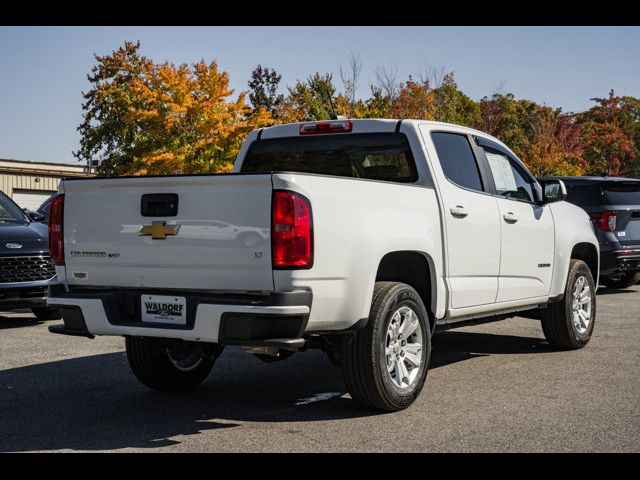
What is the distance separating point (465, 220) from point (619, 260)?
287 inches

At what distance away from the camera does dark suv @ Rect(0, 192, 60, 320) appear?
9977mm

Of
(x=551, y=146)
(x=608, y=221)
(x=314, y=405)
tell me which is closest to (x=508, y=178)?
(x=314, y=405)

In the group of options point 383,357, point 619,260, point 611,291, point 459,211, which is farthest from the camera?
point 611,291

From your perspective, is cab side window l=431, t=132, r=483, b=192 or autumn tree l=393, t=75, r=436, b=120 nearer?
cab side window l=431, t=132, r=483, b=192

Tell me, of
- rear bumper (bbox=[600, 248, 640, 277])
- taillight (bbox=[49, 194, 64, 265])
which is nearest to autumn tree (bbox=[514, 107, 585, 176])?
rear bumper (bbox=[600, 248, 640, 277])

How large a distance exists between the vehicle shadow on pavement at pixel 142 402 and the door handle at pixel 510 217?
4.81ft

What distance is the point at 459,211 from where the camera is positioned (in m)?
6.46

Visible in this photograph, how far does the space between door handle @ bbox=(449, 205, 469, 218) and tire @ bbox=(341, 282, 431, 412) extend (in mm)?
801

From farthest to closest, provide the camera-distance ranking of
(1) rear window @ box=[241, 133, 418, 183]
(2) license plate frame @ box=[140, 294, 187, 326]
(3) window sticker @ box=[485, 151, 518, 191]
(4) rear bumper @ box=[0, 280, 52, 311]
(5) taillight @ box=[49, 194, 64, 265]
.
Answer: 1. (4) rear bumper @ box=[0, 280, 52, 311]
2. (3) window sticker @ box=[485, 151, 518, 191]
3. (1) rear window @ box=[241, 133, 418, 183]
4. (5) taillight @ box=[49, 194, 64, 265]
5. (2) license plate frame @ box=[140, 294, 187, 326]

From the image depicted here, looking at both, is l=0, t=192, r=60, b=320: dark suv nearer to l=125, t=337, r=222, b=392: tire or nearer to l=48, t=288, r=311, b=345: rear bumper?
l=125, t=337, r=222, b=392: tire

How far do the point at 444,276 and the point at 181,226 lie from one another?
6.91 ft

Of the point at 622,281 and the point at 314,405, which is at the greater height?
the point at 622,281

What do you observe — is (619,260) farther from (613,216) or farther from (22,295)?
(22,295)
